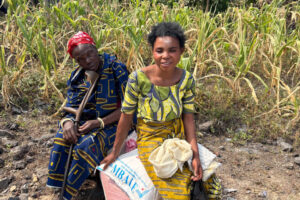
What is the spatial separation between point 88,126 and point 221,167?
1121 millimetres

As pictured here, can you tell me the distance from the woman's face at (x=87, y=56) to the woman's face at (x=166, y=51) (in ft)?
1.74

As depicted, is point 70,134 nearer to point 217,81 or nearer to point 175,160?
point 175,160

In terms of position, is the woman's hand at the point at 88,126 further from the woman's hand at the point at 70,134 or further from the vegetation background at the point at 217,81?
the vegetation background at the point at 217,81

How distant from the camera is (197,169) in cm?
152

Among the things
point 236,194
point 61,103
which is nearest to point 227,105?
point 236,194

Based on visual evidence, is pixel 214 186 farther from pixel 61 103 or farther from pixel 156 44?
pixel 61 103

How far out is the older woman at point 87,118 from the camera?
1.78 meters

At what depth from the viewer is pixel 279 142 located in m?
2.56

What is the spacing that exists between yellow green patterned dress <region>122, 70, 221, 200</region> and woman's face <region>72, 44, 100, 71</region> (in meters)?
0.39

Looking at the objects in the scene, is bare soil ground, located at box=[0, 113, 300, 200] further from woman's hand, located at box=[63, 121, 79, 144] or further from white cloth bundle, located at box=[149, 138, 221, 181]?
white cloth bundle, located at box=[149, 138, 221, 181]

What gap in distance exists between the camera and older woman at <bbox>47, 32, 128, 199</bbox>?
178 centimetres

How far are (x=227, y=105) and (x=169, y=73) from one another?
1.39 meters

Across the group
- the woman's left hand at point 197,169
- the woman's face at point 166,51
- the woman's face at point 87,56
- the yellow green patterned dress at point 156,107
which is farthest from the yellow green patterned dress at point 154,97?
the woman's face at point 87,56

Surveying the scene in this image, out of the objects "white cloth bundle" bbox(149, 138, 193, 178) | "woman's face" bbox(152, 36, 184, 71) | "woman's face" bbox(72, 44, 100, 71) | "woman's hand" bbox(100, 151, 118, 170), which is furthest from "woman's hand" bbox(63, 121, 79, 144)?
"woman's face" bbox(152, 36, 184, 71)
